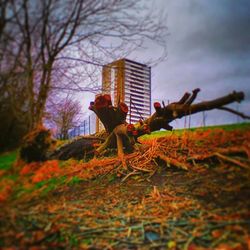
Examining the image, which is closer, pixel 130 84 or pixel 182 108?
pixel 182 108

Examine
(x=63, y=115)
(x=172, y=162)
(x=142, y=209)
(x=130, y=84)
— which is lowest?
(x=142, y=209)

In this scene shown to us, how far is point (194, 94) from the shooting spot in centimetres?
458

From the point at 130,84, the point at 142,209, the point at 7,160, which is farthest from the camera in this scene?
the point at 130,84

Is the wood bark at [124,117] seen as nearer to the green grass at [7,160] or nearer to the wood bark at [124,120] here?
the wood bark at [124,120]

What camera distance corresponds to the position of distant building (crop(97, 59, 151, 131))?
5.11 metres

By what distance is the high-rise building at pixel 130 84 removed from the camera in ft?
16.8

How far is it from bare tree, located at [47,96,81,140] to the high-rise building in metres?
0.64

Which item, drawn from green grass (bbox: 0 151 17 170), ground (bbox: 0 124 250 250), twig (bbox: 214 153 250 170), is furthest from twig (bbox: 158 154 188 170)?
green grass (bbox: 0 151 17 170)

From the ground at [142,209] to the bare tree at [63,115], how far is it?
2.10 ft

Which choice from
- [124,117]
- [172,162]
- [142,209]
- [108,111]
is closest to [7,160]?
[142,209]

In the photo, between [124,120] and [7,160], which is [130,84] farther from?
[7,160]

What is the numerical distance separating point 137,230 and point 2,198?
1.39 metres

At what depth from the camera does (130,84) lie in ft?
18.6

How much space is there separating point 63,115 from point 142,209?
6.48 feet
